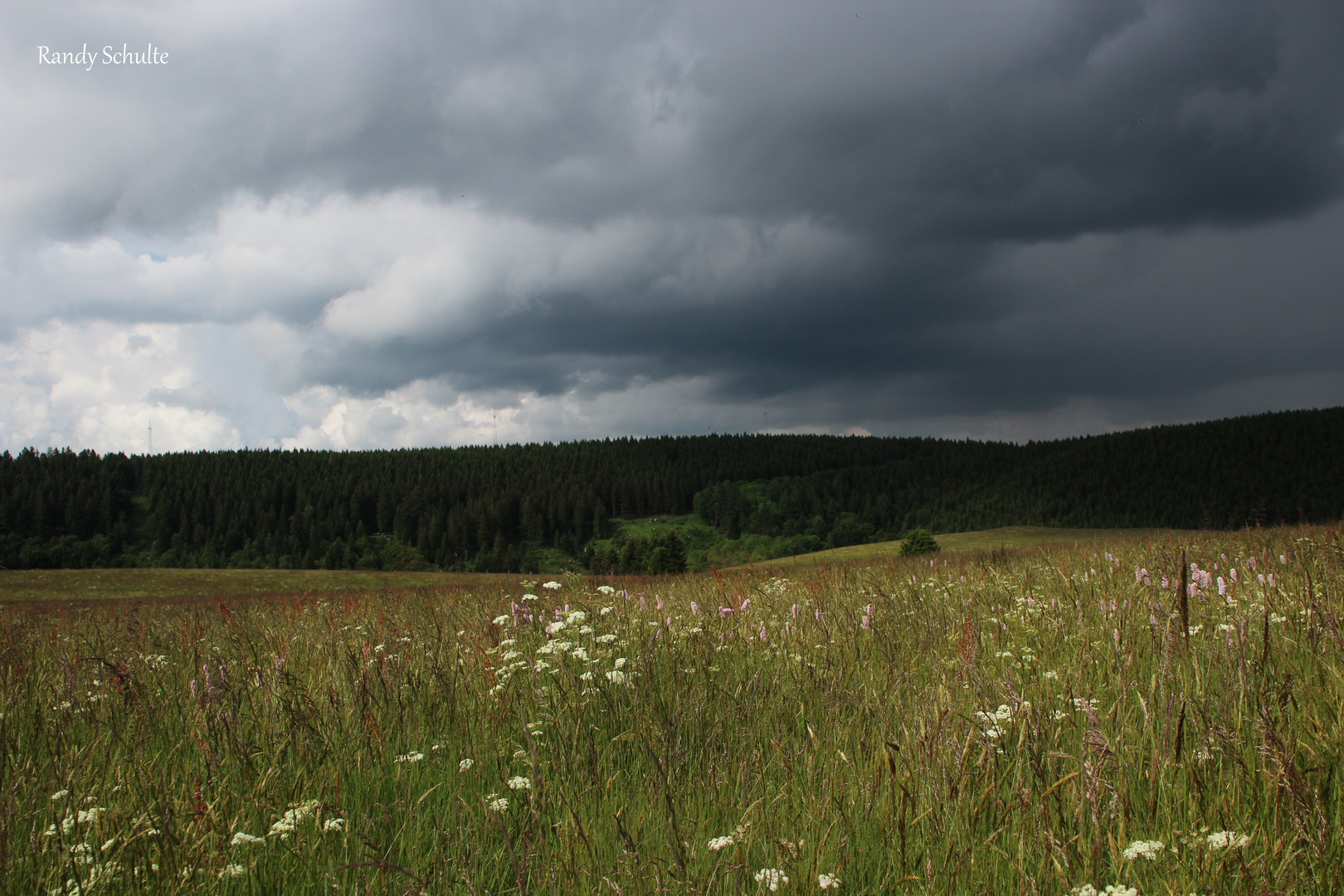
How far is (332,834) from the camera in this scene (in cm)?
Result: 253

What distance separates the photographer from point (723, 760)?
296 centimetres

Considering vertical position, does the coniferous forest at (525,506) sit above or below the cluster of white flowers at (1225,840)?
below

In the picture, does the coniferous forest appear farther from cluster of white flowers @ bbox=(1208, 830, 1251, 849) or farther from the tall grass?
→ cluster of white flowers @ bbox=(1208, 830, 1251, 849)

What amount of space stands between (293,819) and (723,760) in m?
1.73

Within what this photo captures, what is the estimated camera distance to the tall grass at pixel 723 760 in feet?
6.75

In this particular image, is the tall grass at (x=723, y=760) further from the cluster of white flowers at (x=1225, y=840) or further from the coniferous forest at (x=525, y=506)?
the coniferous forest at (x=525, y=506)

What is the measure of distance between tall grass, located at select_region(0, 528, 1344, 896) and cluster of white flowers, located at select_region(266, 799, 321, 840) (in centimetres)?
2

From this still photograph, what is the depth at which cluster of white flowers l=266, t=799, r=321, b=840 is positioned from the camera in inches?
87.9

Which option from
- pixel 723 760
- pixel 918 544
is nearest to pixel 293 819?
pixel 723 760

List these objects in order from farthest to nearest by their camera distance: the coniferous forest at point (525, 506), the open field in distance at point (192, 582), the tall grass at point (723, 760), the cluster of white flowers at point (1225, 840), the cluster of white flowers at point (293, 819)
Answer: the coniferous forest at point (525, 506)
the open field in distance at point (192, 582)
the cluster of white flowers at point (293, 819)
the tall grass at point (723, 760)
the cluster of white flowers at point (1225, 840)

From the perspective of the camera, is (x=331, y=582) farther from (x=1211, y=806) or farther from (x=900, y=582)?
(x=1211, y=806)

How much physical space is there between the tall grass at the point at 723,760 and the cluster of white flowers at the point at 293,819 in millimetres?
16

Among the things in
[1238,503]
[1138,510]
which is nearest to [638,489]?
[1138,510]

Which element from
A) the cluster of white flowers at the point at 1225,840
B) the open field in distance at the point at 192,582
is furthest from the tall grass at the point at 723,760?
the open field in distance at the point at 192,582
